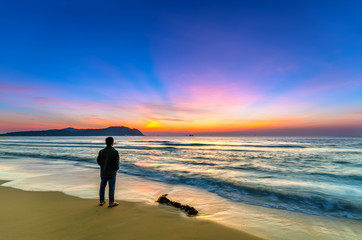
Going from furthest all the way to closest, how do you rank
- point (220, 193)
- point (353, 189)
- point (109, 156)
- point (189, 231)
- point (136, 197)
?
1. point (353, 189)
2. point (220, 193)
3. point (136, 197)
4. point (109, 156)
5. point (189, 231)

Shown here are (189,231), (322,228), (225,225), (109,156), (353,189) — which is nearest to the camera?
(189,231)

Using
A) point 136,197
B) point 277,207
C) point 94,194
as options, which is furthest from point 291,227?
point 94,194

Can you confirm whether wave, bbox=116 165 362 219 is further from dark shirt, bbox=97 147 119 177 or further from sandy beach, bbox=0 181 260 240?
dark shirt, bbox=97 147 119 177

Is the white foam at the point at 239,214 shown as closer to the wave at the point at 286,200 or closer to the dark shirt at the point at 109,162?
the wave at the point at 286,200

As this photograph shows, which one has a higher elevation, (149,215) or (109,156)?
(109,156)

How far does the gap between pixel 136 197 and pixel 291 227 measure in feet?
17.5

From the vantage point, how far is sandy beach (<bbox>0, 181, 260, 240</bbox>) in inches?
165

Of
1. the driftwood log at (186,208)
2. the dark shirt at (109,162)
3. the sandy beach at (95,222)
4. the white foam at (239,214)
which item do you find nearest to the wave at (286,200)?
the white foam at (239,214)

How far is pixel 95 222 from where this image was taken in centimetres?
480

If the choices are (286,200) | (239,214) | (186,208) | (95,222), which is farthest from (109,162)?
(286,200)

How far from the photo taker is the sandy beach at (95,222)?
13.7 feet

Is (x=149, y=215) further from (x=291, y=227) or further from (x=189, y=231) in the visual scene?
(x=291, y=227)

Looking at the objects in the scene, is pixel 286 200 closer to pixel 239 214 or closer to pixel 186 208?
pixel 239 214

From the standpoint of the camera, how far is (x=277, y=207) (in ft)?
22.4
